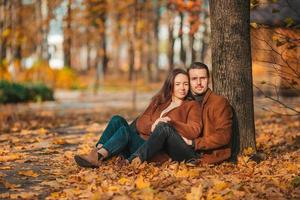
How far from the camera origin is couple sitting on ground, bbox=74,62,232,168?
623 centimetres

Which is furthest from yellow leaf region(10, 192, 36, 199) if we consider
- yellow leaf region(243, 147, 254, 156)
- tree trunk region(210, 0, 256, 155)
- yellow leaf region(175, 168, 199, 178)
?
yellow leaf region(243, 147, 254, 156)

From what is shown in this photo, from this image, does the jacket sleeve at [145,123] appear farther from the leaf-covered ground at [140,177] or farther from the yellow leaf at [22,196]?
the yellow leaf at [22,196]

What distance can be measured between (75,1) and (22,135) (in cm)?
1061

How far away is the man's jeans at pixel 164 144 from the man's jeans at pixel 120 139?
0.74 ft

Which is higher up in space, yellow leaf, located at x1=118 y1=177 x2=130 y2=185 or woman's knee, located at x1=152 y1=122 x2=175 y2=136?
woman's knee, located at x1=152 y1=122 x2=175 y2=136

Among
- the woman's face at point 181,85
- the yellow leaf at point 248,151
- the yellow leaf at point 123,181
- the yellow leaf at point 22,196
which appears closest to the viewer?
the yellow leaf at point 22,196

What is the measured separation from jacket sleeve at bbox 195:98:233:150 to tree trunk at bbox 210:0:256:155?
586 mm

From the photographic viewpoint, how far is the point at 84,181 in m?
5.79

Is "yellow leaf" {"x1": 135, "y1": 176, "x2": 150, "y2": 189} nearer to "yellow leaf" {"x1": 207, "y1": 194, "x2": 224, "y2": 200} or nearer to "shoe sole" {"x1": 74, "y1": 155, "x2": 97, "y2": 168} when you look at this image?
"yellow leaf" {"x1": 207, "y1": 194, "x2": 224, "y2": 200}

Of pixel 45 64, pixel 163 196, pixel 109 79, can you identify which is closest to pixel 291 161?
pixel 163 196

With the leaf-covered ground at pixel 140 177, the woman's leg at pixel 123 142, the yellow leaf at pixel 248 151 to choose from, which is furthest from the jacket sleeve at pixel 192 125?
the yellow leaf at pixel 248 151

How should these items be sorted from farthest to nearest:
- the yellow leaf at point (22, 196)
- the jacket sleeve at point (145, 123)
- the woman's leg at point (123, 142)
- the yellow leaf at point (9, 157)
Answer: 1. the yellow leaf at point (9, 157)
2. the jacket sleeve at point (145, 123)
3. the woman's leg at point (123, 142)
4. the yellow leaf at point (22, 196)

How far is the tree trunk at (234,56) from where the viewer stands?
6.92 m

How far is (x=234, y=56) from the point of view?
6934 mm
